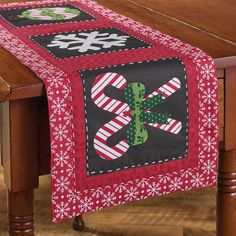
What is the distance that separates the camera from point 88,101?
1895 mm

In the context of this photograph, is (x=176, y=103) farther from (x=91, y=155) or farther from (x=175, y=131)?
(x=91, y=155)

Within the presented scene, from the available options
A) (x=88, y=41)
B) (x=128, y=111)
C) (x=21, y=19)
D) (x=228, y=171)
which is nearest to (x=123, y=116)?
(x=128, y=111)

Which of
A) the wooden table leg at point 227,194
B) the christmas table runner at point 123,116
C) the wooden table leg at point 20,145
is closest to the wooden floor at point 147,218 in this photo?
the wooden table leg at point 227,194

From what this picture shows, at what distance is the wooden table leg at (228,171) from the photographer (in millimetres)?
2100

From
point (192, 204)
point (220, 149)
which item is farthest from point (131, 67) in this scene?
point (192, 204)

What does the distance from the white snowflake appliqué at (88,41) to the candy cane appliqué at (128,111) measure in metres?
0.20

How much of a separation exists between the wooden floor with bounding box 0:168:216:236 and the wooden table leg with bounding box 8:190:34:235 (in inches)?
32.4

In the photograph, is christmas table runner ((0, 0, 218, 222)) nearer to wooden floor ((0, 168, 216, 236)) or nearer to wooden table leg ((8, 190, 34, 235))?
wooden table leg ((8, 190, 34, 235))

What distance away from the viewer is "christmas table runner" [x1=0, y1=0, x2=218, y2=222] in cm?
190

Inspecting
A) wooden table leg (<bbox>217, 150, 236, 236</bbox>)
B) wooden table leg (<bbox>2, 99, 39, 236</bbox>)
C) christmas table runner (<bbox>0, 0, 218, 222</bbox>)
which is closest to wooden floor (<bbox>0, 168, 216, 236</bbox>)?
wooden table leg (<bbox>217, 150, 236, 236</bbox>)

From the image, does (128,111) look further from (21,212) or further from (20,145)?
(21,212)

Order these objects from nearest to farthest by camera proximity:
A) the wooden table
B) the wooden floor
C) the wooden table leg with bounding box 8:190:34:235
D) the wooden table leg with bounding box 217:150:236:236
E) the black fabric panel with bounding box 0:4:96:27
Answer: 1. the wooden table
2. the wooden table leg with bounding box 8:190:34:235
3. the wooden table leg with bounding box 217:150:236:236
4. the black fabric panel with bounding box 0:4:96:27
5. the wooden floor

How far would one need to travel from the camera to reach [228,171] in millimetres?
2248

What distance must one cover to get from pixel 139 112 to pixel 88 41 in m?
0.31
